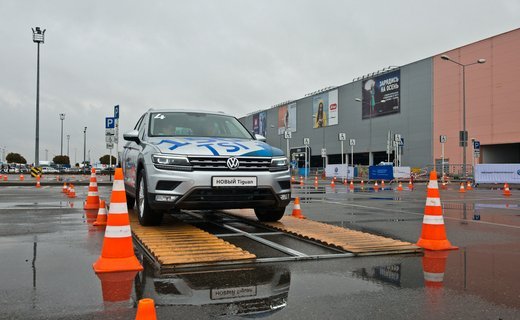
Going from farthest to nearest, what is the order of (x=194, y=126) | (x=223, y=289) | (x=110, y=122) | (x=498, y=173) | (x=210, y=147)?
(x=498, y=173) → (x=110, y=122) → (x=194, y=126) → (x=210, y=147) → (x=223, y=289)

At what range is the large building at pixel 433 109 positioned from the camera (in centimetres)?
4544

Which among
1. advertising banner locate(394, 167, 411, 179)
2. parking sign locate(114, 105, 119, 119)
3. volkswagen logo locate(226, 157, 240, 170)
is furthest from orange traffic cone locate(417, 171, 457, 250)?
advertising banner locate(394, 167, 411, 179)

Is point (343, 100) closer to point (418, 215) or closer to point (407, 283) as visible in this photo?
point (418, 215)

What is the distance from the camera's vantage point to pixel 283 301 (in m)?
3.54

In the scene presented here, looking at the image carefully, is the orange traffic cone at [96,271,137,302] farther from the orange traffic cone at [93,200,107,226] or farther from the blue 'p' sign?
the blue 'p' sign

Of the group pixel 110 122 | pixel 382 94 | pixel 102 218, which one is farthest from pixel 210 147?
pixel 382 94

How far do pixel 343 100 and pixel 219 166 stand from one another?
221 feet

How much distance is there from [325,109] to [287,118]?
15278mm

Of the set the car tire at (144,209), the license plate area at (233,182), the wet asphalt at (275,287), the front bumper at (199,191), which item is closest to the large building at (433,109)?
the front bumper at (199,191)

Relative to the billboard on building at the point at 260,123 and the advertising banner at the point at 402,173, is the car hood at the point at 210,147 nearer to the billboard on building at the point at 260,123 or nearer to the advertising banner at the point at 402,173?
the advertising banner at the point at 402,173

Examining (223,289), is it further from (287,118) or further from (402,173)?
(287,118)

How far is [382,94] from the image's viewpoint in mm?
63250

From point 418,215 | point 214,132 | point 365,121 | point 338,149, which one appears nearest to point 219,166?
point 214,132

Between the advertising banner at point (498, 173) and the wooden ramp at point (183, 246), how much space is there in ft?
94.0
